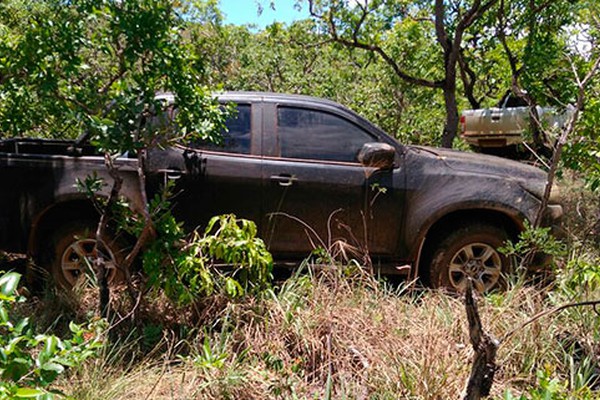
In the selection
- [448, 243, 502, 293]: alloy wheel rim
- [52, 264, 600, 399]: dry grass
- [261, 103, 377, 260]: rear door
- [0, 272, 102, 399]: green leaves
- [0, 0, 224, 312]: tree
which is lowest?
[52, 264, 600, 399]: dry grass

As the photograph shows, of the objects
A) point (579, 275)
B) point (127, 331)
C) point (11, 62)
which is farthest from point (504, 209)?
point (11, 62)

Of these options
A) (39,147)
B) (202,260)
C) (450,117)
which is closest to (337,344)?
(202,260)

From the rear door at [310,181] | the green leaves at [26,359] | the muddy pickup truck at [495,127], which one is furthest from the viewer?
the muddy pickup truck at [495,127]

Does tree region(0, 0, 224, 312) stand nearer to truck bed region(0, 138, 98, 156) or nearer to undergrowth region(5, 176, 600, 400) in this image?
undergrowth region(5, 176, 600, 400)

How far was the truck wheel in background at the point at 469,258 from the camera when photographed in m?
4.42

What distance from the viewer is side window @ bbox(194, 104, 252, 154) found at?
14.3 ft

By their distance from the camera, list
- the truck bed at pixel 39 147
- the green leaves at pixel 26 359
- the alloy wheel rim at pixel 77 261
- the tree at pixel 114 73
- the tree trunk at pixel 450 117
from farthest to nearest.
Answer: the tree trunk at pixel 450 117 < the truck bed at pixel 39 147 < the alloy wheel rim at pixel 77 261 < the tree at pixel 114 73 < the green leaves at pixel 26 359

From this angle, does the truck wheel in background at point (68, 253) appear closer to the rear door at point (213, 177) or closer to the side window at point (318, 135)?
the rear door at point (213, 177)

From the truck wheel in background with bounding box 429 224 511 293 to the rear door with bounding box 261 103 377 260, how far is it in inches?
27.5

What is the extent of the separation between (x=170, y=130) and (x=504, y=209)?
2881mm

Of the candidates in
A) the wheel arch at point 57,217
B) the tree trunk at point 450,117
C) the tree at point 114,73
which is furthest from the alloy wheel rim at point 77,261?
the tree trunk at point 450,117

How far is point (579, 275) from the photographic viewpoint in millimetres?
3539

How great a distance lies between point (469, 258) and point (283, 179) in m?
1.77

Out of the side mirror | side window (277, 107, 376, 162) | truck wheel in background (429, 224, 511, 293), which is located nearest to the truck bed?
side window (277, 107, 376, 162)
